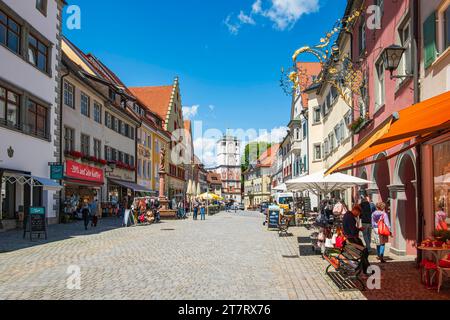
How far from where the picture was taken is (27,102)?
2311 cm

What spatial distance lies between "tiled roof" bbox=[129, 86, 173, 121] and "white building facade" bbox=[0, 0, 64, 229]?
4089 centimetres

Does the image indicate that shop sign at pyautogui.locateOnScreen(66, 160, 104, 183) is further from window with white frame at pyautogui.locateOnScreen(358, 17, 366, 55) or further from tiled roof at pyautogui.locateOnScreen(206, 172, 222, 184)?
tiled roof at pyautogui.locateOnScreen(206, 172, 222, 184)

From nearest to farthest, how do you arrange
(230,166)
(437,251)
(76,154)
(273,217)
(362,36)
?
(437,251)
(362,36)
(273,217)
(76,154)
(230,166)

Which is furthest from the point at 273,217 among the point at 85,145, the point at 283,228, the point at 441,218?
the point at 441,218

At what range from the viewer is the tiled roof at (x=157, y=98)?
68.6m

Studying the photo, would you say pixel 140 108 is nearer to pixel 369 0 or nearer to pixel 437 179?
pixel 369 0

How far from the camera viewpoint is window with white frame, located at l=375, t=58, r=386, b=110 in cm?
1705

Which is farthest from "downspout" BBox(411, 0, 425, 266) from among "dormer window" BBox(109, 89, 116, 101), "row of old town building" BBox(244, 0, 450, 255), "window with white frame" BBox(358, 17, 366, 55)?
"dormer window" BBox(109, 89, 116, 101)

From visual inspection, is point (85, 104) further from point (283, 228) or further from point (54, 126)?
point (283, 228)

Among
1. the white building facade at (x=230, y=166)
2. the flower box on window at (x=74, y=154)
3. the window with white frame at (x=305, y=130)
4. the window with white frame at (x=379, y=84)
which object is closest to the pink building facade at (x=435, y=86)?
the window with white frame at (x=379, y=84)

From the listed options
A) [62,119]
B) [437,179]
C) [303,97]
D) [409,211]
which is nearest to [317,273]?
[437,179]

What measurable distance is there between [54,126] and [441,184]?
842 inches

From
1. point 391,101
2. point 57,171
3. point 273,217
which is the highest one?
point 391,101

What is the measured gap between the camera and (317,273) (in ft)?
34.8
